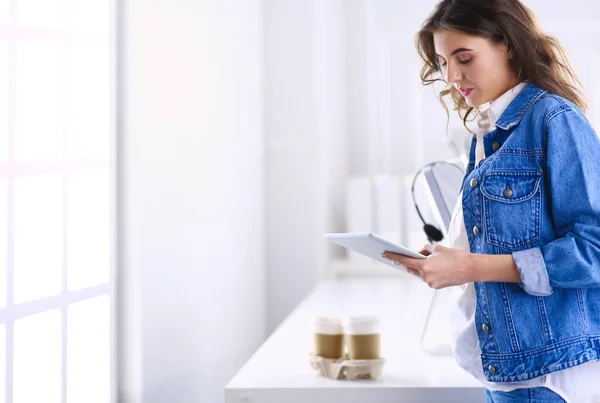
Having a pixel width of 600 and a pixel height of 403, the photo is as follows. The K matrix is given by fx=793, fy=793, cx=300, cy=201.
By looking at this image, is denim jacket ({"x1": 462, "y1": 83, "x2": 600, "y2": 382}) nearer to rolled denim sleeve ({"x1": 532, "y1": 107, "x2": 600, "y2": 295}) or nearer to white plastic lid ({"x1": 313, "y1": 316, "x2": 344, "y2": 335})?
rolled denim sleeve ({"x1": 532, "y1": 107, "x2": 600, "y2": 295})

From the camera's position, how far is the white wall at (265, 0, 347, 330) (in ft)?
9.83

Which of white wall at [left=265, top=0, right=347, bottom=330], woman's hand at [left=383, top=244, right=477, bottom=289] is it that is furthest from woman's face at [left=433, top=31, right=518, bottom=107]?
white wall at [left=265, top=0, right=347, bottom=330]

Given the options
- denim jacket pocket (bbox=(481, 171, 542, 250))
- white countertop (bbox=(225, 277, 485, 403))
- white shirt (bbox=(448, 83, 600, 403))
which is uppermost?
denim jacket pocket (bbox=(481, 171, 542, 250))

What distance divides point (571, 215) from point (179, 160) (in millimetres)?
1142

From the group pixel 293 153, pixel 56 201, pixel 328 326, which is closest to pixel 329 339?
pixel 328 326

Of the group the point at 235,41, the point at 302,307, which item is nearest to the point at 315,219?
the point at 302,307

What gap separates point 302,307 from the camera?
2.46m

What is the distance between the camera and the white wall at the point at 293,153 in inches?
118

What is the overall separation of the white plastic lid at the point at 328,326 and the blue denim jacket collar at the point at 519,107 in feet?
1.95

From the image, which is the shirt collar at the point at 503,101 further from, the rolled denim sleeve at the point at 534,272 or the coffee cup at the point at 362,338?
the coffee cup at the point at 362,338

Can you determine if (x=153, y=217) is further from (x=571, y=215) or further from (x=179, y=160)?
(x=571, y=215)

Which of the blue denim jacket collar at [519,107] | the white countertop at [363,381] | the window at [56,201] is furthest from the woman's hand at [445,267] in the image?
the window at [56,201]

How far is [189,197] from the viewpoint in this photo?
6.67 feet

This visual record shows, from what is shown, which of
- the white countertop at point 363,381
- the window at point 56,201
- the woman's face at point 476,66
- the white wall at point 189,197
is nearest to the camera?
A: the woman's face at point 476,66
